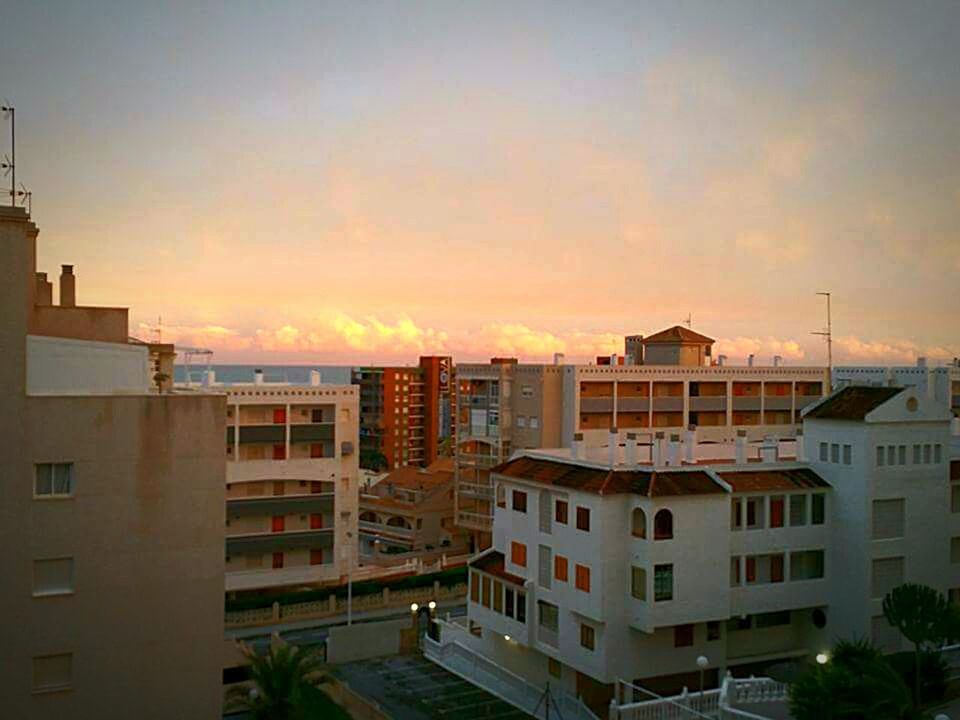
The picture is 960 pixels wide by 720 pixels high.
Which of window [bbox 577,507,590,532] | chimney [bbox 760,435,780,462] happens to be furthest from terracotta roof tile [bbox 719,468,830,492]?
window [bbox 577,507,590,532]

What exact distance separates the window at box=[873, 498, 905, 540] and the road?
2333 centimetres

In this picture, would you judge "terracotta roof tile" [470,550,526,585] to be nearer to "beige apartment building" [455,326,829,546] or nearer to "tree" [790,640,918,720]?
"tree" [790,640,918,720]

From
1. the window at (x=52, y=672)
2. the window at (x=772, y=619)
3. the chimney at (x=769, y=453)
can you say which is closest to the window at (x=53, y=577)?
the window at (x=52, y=672)

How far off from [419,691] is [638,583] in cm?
1023

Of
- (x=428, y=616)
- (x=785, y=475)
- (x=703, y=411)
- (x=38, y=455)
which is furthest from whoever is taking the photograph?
(x=703, y=411)

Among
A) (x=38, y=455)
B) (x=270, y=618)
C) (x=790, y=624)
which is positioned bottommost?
(x=270, y=618)

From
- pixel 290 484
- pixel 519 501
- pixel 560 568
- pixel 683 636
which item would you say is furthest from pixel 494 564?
pixel 290 484

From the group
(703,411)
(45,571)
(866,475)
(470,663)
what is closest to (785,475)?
(866,475)

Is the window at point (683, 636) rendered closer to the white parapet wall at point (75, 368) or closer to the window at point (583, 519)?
the window at point (583, 519)

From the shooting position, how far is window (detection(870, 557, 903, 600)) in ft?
118

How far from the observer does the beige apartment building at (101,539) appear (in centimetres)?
2203

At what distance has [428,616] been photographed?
46.1 m

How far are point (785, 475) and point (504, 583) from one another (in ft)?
36.7

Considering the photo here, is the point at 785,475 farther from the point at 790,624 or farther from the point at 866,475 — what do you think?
the point at 790,624
